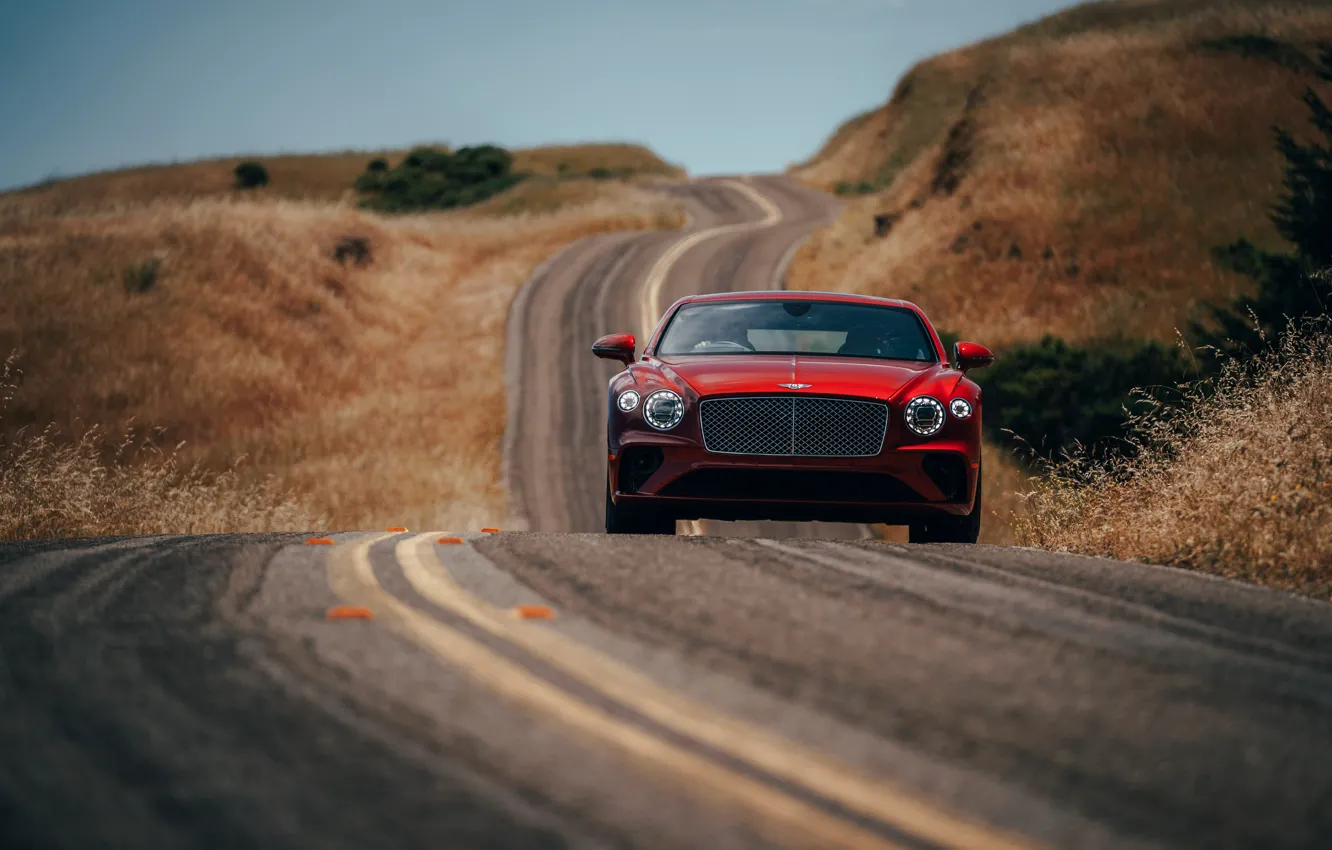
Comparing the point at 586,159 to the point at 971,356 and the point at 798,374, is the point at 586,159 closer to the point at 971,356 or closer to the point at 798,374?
the point at 971,356

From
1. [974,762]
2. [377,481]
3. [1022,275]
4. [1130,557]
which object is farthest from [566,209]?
[974,762]

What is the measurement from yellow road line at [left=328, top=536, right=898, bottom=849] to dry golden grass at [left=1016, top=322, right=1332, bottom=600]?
4227mm

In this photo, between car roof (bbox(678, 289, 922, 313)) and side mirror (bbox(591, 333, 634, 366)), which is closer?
side mirror (bbox(591, 333, 634, 366))

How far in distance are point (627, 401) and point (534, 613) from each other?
334 cm

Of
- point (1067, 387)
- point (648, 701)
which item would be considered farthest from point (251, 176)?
point (648, 701)

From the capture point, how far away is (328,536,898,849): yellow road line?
2762mm

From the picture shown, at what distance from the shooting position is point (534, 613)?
4.95 metres

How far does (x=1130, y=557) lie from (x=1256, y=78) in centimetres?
3782

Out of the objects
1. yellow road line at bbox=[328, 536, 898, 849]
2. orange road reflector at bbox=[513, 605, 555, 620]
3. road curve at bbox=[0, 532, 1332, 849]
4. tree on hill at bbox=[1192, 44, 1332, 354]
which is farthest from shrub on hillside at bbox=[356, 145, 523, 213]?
yellow road line at bbox=[328, 536, 898, 849]

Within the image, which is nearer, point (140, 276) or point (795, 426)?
point (795, 426)

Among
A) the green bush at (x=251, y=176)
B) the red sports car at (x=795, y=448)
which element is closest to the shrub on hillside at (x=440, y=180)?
the green bush at (x=251, y=176)

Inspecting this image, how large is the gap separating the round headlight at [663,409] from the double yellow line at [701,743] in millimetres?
2953

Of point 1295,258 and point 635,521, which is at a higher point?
point 1295,258

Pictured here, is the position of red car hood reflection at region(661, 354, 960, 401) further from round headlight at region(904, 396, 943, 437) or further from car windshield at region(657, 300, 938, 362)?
car windshield at region(657, 300, 938, 362)
